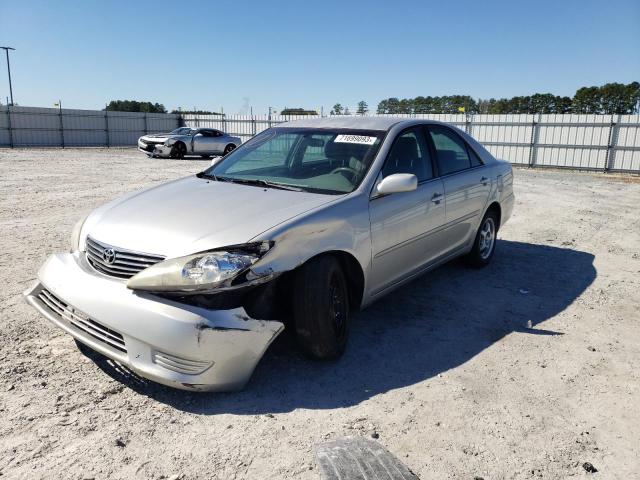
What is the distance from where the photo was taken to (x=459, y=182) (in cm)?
474

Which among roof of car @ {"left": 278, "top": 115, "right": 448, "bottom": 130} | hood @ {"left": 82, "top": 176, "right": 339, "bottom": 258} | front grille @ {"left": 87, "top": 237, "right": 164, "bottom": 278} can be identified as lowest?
front grille @ {"left": 87, "top": 237, "right": 164, "bottom": 278}

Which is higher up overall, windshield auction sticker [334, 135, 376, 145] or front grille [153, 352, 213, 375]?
windshield auction sticker [334, 135, 376, 145]

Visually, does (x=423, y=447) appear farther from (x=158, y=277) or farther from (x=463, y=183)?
(x=463, y=183)

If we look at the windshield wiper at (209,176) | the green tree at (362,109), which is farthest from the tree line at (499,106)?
the windshield wiper at (209,176)

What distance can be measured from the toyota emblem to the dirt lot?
73cm

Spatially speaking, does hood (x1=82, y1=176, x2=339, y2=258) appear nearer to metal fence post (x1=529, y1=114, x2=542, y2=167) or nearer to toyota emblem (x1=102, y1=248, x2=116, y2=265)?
toyota emblem (x1=102, y1=248, x2=116, y2=265)

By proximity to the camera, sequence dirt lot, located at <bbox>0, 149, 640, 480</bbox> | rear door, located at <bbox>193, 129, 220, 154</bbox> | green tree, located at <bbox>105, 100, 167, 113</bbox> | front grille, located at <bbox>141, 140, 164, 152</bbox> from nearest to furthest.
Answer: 1. dirt lot, located at <bbox>0, 149, 640, 480</bbox>
2. front grille, located at <bbox>141, 140, 164, 152</bbox>
3. rear door, located at <bbox>193, 129, 220, 154</bbox>
4. green tree, located at <bbox>105, 100, 167, 113</bbox>

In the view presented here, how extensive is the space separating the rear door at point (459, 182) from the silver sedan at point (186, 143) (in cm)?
1633

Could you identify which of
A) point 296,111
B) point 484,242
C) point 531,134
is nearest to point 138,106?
point 296,111

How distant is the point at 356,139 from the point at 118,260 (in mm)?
2012

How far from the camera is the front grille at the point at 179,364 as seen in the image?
2.68 meters

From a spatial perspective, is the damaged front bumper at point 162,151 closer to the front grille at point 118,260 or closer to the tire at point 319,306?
the front grille at point 118,260

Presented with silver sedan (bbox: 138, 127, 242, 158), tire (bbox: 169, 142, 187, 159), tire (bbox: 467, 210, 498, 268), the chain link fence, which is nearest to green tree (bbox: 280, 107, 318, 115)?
the chain link fence

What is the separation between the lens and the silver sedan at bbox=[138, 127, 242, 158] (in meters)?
20.7
